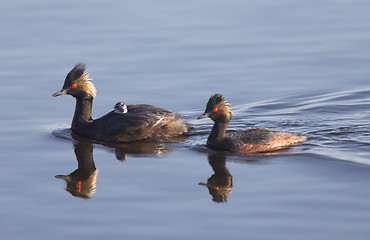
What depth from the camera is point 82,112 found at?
13.0m

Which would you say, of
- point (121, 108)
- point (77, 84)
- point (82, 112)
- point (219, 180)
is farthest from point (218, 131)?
point (77, 84)

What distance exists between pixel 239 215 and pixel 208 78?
6493mm

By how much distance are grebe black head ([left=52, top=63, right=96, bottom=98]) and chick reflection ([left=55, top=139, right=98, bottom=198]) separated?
123 centimetres

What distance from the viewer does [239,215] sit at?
8.73 meters

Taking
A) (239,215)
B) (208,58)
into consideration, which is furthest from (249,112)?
(239,215)

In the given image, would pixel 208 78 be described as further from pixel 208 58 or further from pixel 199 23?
pixel 199 23

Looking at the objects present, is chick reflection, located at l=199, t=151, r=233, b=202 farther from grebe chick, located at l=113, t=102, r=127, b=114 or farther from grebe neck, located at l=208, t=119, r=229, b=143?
→ grebe chick, located at l=113, t=102, r=127, b=114

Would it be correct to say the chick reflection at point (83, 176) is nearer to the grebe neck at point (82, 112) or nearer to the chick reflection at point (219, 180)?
the grebe neck at point (82, 112)

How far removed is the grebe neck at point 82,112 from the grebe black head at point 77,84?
10cm

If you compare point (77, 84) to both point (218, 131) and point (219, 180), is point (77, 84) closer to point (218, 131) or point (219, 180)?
point (218, 131)

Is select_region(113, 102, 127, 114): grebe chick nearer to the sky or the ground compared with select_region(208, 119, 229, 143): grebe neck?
nearer to the sky

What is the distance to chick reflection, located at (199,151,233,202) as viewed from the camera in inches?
378

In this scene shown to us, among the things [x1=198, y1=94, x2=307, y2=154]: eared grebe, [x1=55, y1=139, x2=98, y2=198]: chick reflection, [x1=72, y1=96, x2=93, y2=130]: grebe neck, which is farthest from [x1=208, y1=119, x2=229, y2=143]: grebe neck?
[x1=72, y1=96, x2=93, y2=130]: grebe neck

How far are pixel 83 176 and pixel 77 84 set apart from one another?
110 inches
